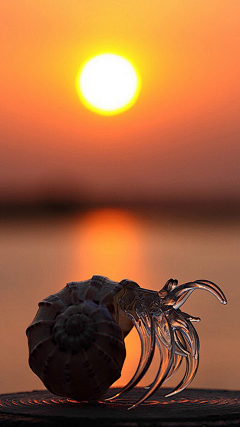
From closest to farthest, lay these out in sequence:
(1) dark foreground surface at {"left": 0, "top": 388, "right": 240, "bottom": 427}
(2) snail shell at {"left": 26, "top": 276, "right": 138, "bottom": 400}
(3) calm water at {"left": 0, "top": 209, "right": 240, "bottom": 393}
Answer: (1) dark foreground surface at {"left": 0, "top": 388, "right": 240, "bottom": 427} < (2) snail shell at {"left": 26, "top": 276, "right": 138, "bottom": 400} < (3) calm water at {"left": 0, "top": 209, "right": 240, "bottom": 393}

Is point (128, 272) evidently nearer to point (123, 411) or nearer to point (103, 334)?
point (103, 334)

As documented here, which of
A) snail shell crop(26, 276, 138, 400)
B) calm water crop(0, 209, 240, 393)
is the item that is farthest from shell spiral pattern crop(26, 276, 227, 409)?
calm water crop(0, 209, 240, 393)

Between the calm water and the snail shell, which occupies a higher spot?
the calm water

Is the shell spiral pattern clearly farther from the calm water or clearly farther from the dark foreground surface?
the calm water

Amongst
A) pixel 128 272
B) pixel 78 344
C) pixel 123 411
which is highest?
pixel 128 272

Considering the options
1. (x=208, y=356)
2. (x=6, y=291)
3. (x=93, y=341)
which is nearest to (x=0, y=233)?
(x=6, y=291)

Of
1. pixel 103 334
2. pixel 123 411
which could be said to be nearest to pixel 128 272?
pixel 103 334

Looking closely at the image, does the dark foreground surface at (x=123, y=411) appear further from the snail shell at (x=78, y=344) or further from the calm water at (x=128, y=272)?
the calm water at (x=128, y=272)
